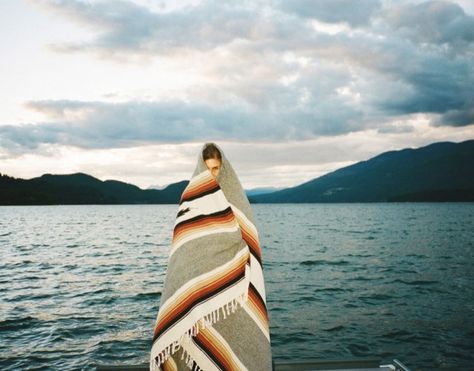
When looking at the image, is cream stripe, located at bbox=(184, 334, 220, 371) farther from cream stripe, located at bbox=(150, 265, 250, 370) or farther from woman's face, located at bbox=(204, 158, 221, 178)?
woman's face, located at bbox=(204, 158, 221, 178)

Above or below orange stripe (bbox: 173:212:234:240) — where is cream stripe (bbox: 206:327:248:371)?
below

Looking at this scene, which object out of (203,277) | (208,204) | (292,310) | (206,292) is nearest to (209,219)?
(208,204)

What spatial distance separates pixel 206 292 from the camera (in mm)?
2705

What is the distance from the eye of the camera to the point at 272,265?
2536 centimetres

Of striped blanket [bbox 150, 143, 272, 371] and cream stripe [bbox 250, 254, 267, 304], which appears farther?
cream stripe [bbox 250, 254, 267, 304]

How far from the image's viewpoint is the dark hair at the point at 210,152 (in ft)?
9.63

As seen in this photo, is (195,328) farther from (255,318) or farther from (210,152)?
(210,152)

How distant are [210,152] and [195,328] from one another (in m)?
1.39

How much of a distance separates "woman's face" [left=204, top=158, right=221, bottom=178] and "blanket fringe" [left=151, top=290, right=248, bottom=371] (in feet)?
3.22

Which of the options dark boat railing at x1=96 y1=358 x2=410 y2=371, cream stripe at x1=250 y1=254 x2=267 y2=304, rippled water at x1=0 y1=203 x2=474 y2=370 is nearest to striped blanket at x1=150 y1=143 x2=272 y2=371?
cream stripe at x1=250 y1=254 x2=267 y2=304

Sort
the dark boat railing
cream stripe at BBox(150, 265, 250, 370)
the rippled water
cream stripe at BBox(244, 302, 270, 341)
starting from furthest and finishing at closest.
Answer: the rippled water → the dark boat railing → cream stripe at BBox(244, 302, 270, 341) → cream stripe at BBox(150, 265, 250, 370)

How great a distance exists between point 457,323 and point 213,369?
1266 cm

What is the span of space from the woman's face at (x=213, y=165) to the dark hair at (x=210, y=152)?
26 mm

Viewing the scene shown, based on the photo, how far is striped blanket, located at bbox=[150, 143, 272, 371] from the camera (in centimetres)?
271
